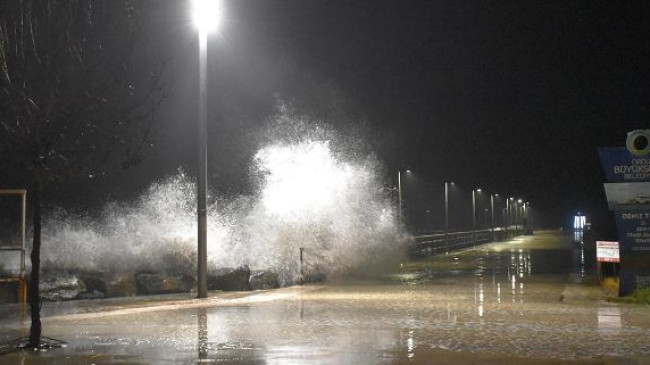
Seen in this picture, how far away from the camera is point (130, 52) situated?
1404 cm

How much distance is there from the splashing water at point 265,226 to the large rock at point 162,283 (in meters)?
1.56

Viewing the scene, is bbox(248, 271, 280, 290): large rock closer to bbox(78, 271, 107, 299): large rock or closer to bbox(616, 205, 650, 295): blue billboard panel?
bbox(78, 271, 107, 299): large rock

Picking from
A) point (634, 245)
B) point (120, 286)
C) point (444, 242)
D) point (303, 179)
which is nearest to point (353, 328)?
point (634, 245)

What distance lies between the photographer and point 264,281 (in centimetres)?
2383

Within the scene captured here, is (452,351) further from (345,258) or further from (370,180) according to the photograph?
(370,180)

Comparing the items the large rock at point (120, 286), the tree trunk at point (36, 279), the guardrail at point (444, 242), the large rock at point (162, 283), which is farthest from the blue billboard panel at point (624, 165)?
the guardrail at point (444, 242)

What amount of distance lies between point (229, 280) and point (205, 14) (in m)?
7.50

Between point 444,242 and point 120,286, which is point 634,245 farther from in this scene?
point 444,242

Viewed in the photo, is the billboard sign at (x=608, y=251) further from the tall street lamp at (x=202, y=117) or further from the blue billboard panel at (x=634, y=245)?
the tall street lamp at (x=202, y=117)

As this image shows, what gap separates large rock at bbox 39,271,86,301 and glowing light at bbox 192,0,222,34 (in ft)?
22.7

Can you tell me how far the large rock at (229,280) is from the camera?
75.2 feet

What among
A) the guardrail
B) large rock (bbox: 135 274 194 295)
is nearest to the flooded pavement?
large rock (bbox: 135 274 194 295)

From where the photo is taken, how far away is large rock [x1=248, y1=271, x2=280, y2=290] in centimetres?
2348

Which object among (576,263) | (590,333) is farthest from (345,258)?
(590,333)
